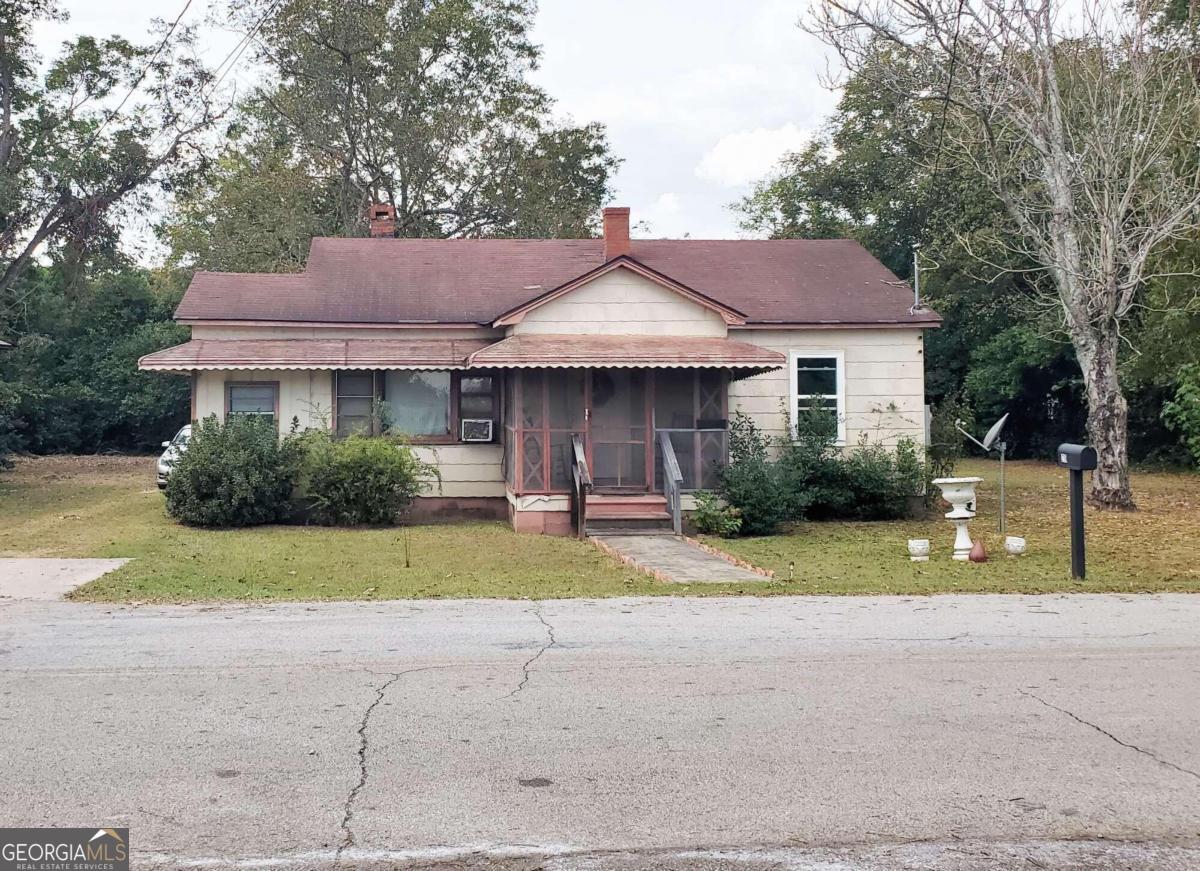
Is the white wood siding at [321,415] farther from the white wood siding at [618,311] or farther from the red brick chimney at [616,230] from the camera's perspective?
the red brick chimney at [616,230]

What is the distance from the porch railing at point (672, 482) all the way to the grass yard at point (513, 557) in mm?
894

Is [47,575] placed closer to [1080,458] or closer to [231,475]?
[231,475]

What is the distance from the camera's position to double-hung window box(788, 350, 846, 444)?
21156 mm

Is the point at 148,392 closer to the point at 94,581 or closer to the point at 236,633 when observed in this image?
the point at 94,581

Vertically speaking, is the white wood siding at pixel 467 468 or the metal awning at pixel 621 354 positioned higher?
the metal awning at pixel 621 354

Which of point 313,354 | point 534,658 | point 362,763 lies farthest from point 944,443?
point 362,763

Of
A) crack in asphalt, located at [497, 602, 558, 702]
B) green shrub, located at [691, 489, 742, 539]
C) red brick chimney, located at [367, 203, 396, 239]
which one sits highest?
red brick chimney, located at [367, 203, 396, 239]

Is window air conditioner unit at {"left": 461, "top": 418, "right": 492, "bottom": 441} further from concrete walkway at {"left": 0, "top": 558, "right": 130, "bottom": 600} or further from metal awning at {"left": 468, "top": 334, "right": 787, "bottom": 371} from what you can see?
concrete walkway at {"left": 0, "top": 558, "right": 130, "bottom": 600}

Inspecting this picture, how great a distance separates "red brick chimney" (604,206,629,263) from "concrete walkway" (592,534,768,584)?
6743 mm

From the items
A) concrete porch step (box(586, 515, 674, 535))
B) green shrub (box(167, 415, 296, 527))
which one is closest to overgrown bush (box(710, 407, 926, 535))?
concrete porch step (box(586, 515, 674, 535))

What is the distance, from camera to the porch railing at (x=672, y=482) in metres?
17.6

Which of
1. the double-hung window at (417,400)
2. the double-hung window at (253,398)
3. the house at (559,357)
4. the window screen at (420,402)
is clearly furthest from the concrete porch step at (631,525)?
the double-hung window at (253,398)

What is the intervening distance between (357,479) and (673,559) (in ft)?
20.9

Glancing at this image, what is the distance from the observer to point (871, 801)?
202 inches
